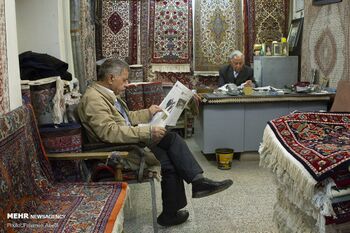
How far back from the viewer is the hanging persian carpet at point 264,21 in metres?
5.43

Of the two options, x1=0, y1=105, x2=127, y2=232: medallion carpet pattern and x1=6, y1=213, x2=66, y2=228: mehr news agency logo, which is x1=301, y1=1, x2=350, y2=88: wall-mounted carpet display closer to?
x1=0, y1=105, x2=127, y2=232: medallion carpet pattern

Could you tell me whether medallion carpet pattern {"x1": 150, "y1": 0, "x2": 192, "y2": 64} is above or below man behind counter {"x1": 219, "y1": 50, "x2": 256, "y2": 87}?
above

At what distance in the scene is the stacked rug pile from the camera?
182 centimetres

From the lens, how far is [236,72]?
4.93 metres

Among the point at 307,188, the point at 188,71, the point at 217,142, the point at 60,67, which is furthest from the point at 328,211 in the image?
the point at 188,71

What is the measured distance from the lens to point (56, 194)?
205 cm

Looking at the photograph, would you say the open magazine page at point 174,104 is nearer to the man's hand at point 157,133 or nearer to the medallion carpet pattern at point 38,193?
the man's hand at point 157,133

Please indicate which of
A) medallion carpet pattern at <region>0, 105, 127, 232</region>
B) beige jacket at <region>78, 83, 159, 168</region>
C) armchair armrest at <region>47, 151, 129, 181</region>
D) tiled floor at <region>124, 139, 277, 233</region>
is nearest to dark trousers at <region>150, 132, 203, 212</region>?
beige jacket at <region>78, 83, 159, 168</region>

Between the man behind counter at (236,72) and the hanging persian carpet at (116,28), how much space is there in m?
1.35

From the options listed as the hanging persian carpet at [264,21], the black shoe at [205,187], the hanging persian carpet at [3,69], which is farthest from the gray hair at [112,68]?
the hanging persian carpet at [264,21]

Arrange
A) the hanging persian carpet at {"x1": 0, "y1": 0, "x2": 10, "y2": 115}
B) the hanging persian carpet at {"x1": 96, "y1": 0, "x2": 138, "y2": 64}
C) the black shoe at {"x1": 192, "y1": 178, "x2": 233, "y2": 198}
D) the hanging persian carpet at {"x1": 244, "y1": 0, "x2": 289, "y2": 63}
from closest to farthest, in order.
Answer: the hanging persian carpet at {"x1": 0, "y1": 0, "x2": 10, "y2": 115} < the black shoe at {"x1": 192, "y1": 178, "x2": 233, "y2": 198} < the hanging persian carpet at {"x1": 96, "y1": 0, "x2": 138, "y2": 64} < the hanging persian carpet at {"x1": 244, "y1": 0, "x2": 289, "y2": 63}

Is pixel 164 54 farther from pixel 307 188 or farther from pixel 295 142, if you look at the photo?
pixel 307 188

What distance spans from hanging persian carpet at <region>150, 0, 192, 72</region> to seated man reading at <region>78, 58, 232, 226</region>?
283 centimetres

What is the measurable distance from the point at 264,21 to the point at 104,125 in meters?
3.77
